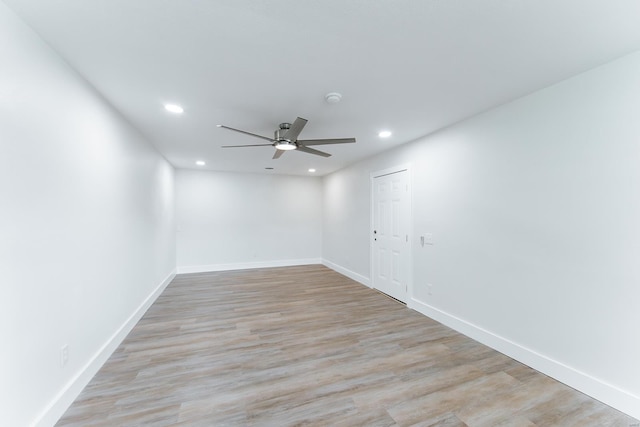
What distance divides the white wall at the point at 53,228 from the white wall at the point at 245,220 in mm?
3284

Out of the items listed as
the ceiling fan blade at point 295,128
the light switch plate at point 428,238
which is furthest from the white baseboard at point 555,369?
the ceiling fan blade at point 295,128

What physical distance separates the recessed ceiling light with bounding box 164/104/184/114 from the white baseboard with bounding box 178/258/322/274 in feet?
14.2

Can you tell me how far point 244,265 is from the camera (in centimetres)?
640

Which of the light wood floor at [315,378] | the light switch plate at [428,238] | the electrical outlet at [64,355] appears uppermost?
the light switch plate at [428,238]

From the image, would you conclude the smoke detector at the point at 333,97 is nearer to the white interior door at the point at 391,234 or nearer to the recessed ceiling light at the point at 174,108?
the recessed ceiling light at the point at 174,108

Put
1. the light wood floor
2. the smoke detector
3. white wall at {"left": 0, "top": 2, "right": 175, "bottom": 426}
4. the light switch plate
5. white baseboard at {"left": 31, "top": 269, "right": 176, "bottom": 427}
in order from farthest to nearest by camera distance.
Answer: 1. the light switch plate
2. the smoke detector
3. the light wood floor
4. white baseboard at {"left": 31, "top": 269, "right": 176, "bottom": 427}
5. white wall at {"left": 0, "top": 2, "right": 175, "bottom": 426}

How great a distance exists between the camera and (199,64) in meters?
1.83

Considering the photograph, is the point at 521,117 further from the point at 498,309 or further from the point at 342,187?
the point at 342,187

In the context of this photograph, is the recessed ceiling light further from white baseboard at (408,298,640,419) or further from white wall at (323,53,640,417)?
white baseboard at (408,298,640,419)

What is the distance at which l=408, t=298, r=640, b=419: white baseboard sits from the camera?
1766 millimetres

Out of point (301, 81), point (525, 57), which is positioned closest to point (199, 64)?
point (301, 81)

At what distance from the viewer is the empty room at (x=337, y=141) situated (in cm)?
144

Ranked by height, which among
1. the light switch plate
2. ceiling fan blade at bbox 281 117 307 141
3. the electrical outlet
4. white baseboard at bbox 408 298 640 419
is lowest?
white baseboard at bbox 408 298 640 419

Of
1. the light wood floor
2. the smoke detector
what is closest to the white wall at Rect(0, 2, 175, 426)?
the light wood floor
